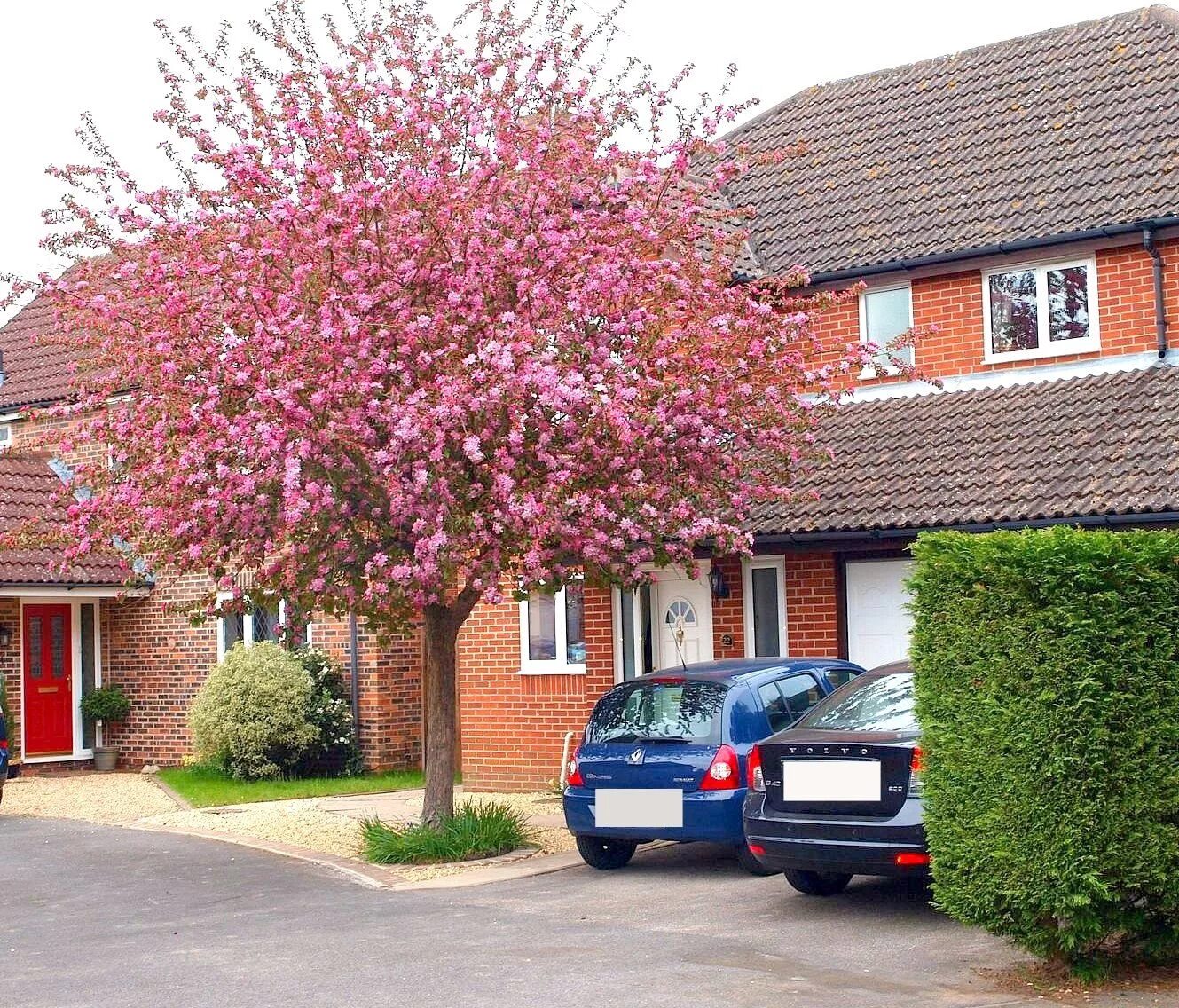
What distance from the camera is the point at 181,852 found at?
14.2m

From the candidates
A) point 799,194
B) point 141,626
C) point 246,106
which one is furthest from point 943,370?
point 141,626

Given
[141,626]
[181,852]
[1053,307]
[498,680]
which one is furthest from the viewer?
[141,626]

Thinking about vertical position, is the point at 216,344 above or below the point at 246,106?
below

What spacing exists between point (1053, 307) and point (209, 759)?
11.5 m

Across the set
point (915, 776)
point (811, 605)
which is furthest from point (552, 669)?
point (915, 776)

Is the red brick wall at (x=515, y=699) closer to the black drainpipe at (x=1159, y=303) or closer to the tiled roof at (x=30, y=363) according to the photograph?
the black drainpipe at (x=1159, y=303)

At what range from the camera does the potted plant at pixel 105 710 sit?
2323 cm

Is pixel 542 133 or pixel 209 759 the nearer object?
pixel 542 133

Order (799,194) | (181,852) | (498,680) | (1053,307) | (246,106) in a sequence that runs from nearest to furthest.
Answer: (246,106), (181,852), (1053,307), (498,680), (799,194)

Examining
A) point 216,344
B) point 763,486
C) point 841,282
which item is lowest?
point 763,486

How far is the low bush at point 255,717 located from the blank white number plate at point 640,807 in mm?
9054

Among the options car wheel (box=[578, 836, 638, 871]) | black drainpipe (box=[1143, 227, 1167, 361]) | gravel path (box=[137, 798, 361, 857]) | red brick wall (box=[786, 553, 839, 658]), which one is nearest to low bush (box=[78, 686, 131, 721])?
gravel path (box=[137, 798, 361, 857])

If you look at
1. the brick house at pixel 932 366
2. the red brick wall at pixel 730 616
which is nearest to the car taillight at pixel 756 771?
the brick house at pixel 932 366

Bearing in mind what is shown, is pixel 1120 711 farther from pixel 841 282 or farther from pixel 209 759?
pixel 209 759
